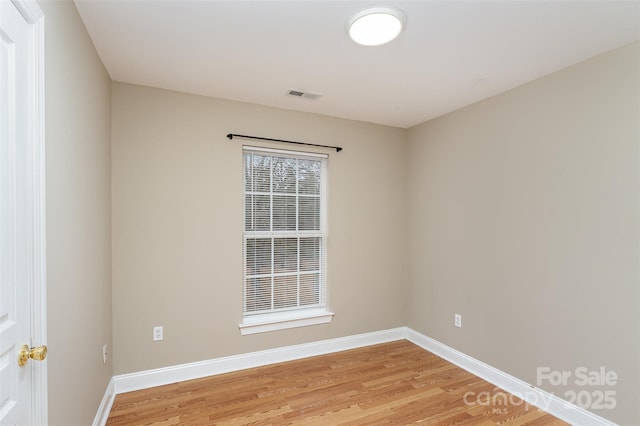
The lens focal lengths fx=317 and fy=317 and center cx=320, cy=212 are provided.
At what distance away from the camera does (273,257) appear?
3.24 metres

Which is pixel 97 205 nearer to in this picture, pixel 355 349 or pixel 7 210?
pixel 7 210

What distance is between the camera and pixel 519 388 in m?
2.56

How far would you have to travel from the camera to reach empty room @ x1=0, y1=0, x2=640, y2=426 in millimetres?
1551

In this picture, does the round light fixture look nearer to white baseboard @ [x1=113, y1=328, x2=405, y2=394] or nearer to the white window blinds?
the white window blinds

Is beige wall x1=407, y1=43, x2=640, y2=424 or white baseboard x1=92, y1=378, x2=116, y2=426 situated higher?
beige wall x1=407, y1=43, x2=640, y2=424

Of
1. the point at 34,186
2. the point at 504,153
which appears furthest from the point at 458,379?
the point at 34,186

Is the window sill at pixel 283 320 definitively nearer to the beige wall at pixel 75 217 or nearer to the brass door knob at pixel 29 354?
the beige wall at pixel 75 217

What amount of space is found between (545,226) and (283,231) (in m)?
2.28

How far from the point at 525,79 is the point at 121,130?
3259 mm

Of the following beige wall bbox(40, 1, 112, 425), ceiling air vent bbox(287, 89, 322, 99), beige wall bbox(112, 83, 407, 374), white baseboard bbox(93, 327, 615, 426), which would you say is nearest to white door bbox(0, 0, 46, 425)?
beige wall bbox(40, 1, 112, 425)

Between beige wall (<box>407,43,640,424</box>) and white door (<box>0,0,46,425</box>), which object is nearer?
white door (<box>0,0,46,425</box>)

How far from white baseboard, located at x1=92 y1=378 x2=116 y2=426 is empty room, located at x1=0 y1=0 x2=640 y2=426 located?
0.10 feet

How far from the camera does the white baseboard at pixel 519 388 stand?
7.12ft

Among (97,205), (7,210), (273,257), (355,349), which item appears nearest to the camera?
(7,210)
